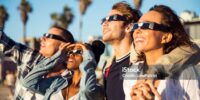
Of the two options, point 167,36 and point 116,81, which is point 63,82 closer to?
point 116,81

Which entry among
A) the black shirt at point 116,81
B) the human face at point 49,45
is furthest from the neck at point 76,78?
the human face at point 49,45

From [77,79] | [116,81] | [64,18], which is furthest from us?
[64,18]

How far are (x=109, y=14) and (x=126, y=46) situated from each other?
0.26m

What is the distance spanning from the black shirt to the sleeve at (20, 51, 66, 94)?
46 cm

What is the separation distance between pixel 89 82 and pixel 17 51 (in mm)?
1200

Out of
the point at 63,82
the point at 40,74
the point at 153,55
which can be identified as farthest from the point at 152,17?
the point at 40,74

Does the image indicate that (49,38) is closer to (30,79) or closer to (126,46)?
(30,79)

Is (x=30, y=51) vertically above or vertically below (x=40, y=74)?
above

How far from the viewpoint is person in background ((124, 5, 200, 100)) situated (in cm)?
213

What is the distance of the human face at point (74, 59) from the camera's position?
319cm

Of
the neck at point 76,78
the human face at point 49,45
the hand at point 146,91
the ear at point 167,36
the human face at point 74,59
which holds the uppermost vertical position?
the human face at point 49,45

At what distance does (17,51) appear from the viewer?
388cm

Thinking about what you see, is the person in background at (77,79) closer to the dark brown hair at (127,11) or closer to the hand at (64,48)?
the hand at (64,48)

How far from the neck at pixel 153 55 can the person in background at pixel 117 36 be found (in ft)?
1.51
